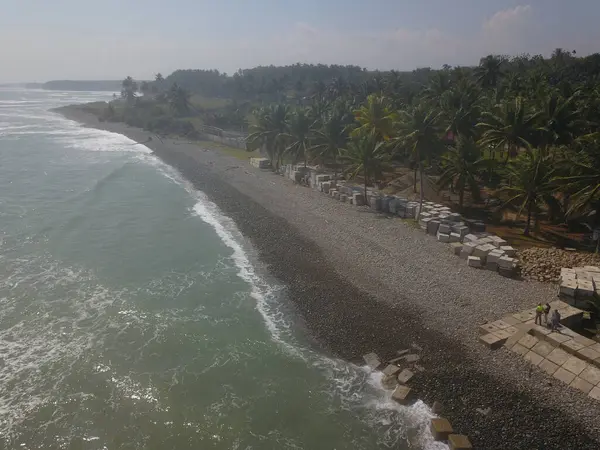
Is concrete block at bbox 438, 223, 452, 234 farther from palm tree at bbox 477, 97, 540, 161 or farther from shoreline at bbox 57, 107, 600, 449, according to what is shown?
A: palm tree at bbox 477, 97, 540, 161

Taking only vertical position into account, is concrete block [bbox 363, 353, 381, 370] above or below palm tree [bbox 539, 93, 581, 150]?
below

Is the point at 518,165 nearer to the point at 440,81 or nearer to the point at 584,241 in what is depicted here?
the point at 584,241

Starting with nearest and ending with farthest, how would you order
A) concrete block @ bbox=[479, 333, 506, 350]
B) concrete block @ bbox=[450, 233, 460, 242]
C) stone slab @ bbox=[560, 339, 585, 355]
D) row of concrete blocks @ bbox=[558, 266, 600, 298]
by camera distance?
stone slab @ bbox=[560, 339, 585, 355] < concrete block @ bbox=[479, 333, 506, 350] < row of concrete blocks @ bbox=[558, 266, 600, 298] < concrete block @ bbox=[450, 233, 460, 242]

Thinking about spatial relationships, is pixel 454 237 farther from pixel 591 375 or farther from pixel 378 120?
pixel 378 120

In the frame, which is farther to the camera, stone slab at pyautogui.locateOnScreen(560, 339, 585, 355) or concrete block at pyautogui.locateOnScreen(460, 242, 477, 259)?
concrete block at pyautogui.locateOnScreen(460, 242, 477, 259)

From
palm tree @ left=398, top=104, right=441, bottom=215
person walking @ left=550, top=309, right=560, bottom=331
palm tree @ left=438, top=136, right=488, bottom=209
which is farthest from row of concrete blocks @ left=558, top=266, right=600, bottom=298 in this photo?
palm tree @ left=398, top=104, right=441, bottom=215

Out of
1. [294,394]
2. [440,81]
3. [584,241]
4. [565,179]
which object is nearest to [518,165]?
[565,179]

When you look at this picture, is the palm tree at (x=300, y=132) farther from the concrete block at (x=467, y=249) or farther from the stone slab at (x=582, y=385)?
the stone slab at (x=582, y=385)
